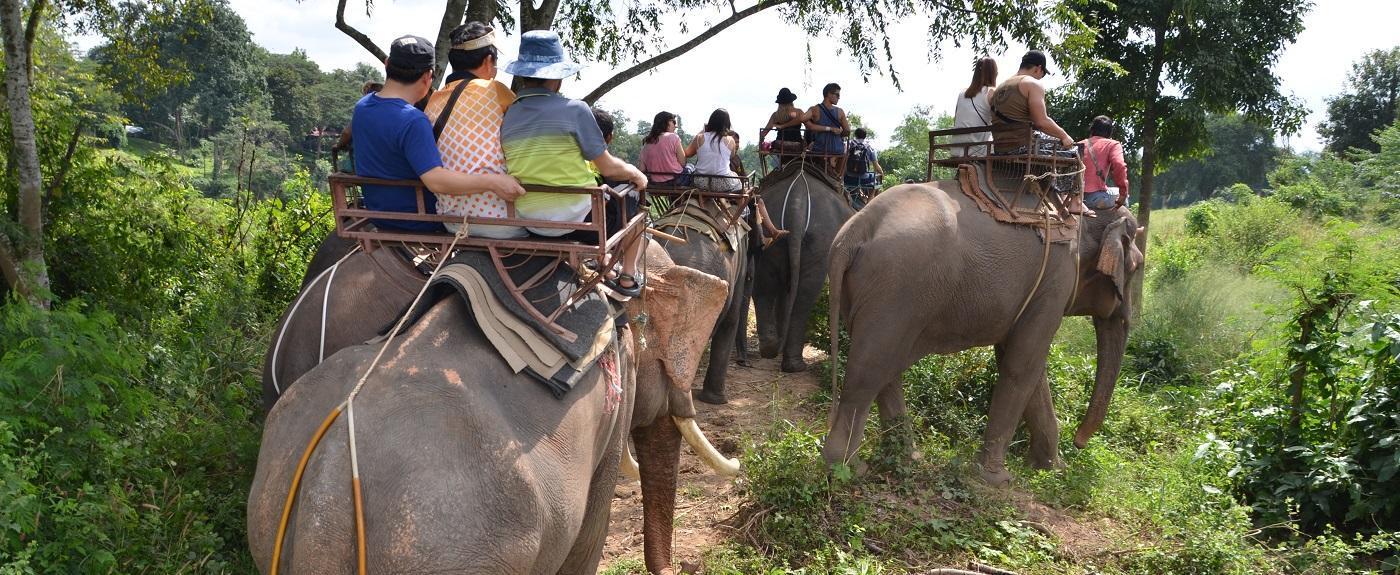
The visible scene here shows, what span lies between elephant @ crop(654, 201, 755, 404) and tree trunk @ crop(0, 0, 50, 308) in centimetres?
386

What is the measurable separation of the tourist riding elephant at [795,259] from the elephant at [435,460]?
676 cm

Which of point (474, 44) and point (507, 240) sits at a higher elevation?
point (474, 44)

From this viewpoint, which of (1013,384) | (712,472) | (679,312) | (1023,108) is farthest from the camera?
(712,472)

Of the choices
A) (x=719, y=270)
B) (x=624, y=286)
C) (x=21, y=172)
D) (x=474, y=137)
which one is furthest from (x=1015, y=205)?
(x=21, y=172)

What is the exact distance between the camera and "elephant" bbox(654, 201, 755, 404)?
752 cm

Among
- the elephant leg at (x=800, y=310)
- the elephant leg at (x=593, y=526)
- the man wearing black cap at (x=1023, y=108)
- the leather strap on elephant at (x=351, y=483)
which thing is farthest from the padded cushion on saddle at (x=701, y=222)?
the leather strap on elephant at (x=351, y=483)

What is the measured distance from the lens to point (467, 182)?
304 cm

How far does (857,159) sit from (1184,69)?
420cm

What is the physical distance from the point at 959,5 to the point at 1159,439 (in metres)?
4.47

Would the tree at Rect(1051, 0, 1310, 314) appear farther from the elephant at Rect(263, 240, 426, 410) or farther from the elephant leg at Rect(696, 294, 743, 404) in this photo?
the elephant at Rect(263, 240, 426, 410)

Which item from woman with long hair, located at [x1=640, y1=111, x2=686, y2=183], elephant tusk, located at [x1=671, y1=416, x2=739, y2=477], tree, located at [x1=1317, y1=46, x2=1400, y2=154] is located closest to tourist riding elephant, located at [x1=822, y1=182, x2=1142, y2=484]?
elephant tusk, located at [x1=671, y1=416, x2=739, y2=477]

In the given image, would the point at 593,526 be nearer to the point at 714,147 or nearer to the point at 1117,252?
the point at 1117,252

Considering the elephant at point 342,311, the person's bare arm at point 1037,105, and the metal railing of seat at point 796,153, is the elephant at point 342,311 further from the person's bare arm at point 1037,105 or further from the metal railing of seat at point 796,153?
the metal railing of seat at point 796,153

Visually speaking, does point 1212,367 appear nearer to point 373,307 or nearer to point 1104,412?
point 1104,412
